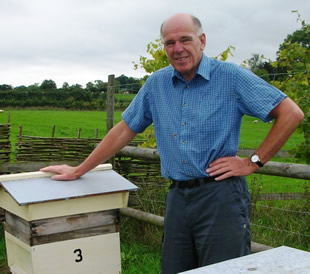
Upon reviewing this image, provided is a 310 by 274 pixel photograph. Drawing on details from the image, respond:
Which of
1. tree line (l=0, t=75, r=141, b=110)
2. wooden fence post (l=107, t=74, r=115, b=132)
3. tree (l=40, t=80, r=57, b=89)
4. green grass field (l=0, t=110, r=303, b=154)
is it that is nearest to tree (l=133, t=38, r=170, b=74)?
wooden fence post (l=107, t=74, r=115, b=132)

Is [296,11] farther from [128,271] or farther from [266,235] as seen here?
[128,271]

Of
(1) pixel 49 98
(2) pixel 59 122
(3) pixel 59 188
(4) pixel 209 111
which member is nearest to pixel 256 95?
(4) pixel 209 111

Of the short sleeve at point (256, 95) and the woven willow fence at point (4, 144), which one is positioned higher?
the short sleeve at point (256, 95)

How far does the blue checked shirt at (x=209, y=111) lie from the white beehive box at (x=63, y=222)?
1.55ft

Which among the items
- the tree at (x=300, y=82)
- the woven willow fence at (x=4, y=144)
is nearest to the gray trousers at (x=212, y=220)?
the tree at (x=300, y=82)

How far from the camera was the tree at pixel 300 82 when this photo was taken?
482 centimetres

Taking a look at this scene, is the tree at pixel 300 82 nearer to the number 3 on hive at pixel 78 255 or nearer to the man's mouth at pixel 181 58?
the man's mouth at pixel 181 58

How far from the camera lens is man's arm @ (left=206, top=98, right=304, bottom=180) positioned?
2.49m

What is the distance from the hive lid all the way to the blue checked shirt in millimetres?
439

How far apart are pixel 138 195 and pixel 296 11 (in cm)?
268

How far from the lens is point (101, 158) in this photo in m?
3.07

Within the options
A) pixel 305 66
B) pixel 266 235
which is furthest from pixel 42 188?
pixel 305 66

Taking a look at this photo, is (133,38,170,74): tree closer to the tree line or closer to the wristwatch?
the wristwatch

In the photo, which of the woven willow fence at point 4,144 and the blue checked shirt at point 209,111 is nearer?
the blue checked shirt at point 209,111
